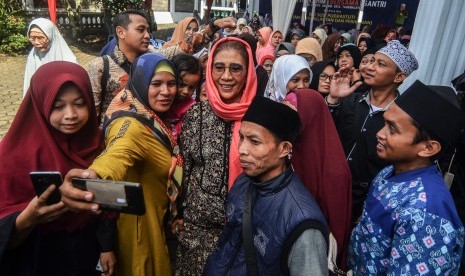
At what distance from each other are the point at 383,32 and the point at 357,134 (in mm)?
8603

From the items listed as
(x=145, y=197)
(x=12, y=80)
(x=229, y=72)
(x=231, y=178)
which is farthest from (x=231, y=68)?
(x=12, y=80)

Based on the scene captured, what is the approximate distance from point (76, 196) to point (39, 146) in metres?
0.59

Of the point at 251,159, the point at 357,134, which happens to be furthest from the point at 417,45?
the point at 251,159

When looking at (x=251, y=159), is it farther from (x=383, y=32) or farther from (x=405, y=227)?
(x=383, y=32)

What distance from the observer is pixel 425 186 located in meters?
1.50

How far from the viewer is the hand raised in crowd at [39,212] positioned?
4.48 feet

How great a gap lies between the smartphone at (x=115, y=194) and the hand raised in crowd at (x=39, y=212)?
180 millimetres

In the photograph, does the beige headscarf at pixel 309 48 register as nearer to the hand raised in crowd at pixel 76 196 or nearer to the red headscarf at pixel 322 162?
the red headscarf at pixel 322 162

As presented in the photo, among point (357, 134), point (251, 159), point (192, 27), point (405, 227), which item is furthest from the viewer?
point (192, 27)

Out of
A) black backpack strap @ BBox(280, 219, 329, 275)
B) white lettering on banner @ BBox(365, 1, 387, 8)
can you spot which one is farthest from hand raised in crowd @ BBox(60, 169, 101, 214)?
white lettering on banner @ BBox(365, 1, 387, 8)

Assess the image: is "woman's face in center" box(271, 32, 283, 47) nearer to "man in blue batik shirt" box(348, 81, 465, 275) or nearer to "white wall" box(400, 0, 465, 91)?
"white wall" box(400, 0, 465, 91)

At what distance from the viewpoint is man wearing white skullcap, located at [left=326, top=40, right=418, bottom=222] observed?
249cm

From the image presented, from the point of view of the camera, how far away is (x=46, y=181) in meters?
1.32

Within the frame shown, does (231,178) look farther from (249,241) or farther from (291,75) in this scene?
(291,75)
